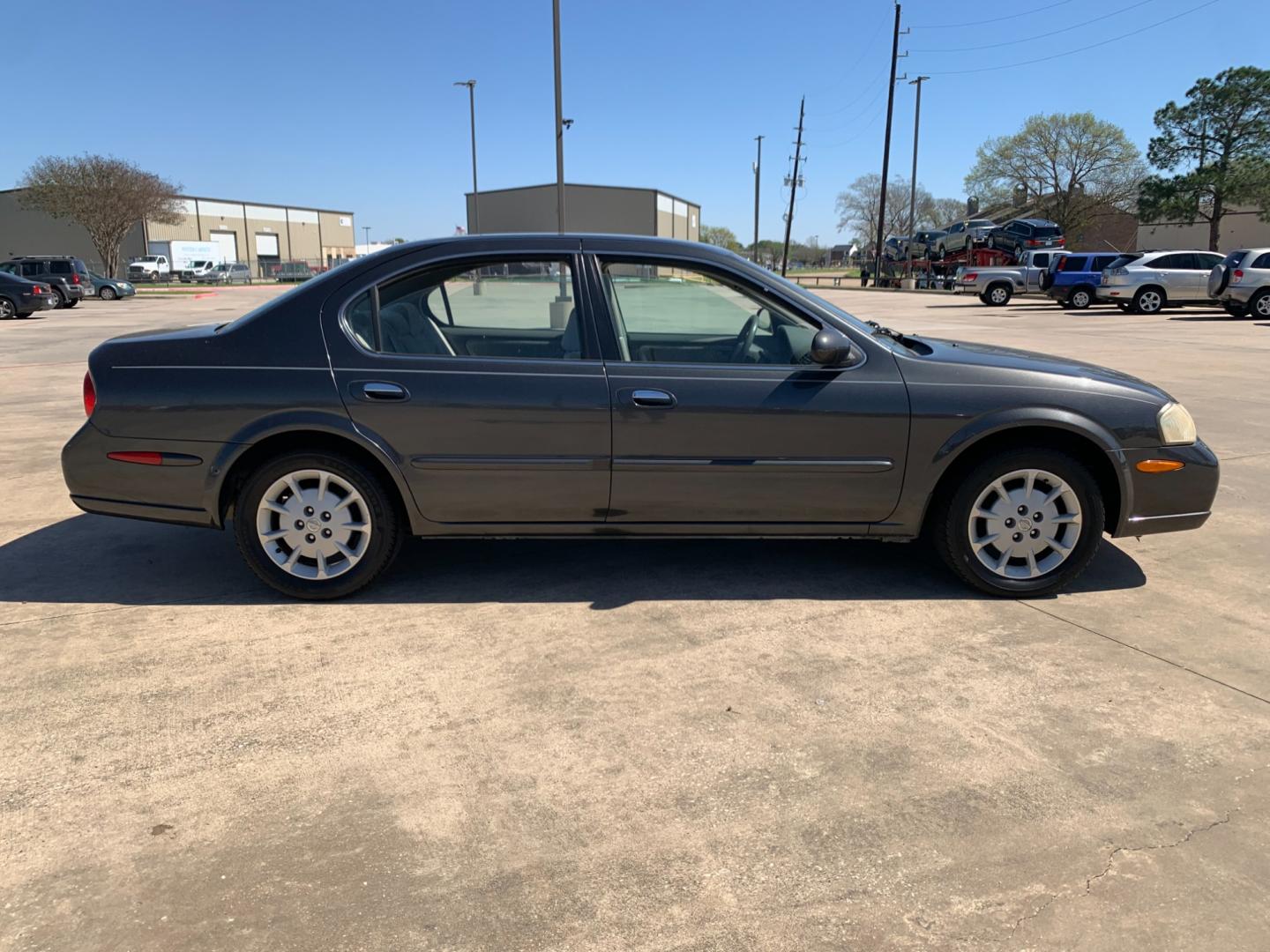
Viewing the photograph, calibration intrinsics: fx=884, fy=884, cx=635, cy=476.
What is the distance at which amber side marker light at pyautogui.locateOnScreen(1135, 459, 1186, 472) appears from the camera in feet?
13.1

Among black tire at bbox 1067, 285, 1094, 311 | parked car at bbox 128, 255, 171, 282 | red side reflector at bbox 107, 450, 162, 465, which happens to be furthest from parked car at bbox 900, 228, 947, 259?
parked car at bbox 128, 255, 171, 282

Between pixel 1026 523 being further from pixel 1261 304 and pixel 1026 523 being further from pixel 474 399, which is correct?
pixel 1261 304

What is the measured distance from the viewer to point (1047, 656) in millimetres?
3510

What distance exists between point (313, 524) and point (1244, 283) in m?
24.9

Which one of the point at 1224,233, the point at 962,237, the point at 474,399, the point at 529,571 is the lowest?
the point at 529,571

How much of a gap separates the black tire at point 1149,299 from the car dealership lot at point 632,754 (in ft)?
76.9

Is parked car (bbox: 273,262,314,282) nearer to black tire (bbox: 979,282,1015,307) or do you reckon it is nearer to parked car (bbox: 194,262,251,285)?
parked car (bbox: 194,262,251,285)

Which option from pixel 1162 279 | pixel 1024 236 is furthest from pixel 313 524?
pixel 1024 236

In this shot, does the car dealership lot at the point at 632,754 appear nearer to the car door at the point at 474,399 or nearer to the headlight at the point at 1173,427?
the car door at the point at 474,399

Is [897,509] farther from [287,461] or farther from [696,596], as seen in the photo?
[287,461]

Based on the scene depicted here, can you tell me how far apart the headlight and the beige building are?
2012 inches

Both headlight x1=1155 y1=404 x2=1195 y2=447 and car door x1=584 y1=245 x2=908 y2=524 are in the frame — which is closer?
car door x1=584 y1=245 x2=908 y2=524

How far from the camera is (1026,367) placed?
13.3ft

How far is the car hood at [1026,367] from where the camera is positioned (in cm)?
398
